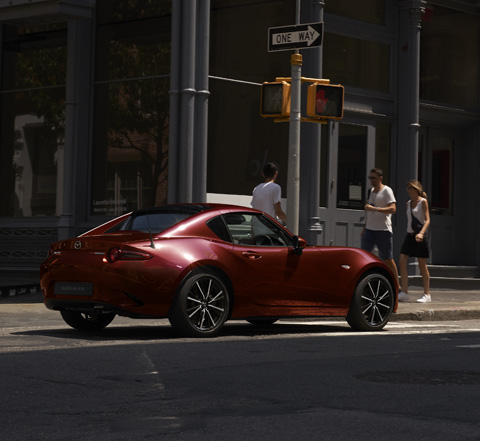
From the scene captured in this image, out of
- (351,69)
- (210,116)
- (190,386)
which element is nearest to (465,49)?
(351,69)

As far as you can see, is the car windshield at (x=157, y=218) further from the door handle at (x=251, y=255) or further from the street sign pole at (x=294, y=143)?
the street sign pole at (x=294, y=143)

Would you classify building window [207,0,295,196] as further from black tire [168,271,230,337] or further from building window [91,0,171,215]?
black tire [168,271,230,337]

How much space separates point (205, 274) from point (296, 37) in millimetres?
5082

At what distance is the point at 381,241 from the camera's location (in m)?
16.3

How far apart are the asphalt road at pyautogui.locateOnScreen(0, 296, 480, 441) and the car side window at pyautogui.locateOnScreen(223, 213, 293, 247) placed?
969mm

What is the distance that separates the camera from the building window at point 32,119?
18938 millimetres

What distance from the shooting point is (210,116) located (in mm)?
17547

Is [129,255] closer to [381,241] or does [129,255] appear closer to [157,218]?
[157,218]

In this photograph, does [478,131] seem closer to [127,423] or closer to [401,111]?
[401,111]

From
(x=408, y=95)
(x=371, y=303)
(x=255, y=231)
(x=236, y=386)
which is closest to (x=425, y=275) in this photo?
(x=371, y=303)

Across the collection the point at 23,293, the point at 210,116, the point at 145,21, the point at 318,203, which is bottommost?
the point at 23,293

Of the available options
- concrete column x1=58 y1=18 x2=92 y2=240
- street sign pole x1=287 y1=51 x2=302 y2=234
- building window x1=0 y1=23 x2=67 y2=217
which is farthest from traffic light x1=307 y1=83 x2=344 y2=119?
building window x1=0 y1=23 x2=67 y2=217

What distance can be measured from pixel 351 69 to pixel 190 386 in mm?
12978

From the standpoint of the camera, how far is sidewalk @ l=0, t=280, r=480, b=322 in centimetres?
1456
